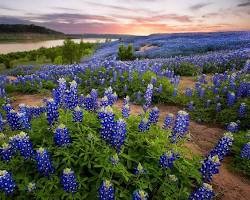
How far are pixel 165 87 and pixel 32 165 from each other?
653 cm

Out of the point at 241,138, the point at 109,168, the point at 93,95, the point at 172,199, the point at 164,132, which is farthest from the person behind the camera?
the point at 241,138

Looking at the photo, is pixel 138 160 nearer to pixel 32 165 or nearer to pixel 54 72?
pixel 32 165

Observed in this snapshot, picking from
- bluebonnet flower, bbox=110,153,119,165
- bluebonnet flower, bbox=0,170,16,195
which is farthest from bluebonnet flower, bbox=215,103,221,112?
bluebonnet flower, bbox=0,170,16,195

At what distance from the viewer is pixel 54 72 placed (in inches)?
520

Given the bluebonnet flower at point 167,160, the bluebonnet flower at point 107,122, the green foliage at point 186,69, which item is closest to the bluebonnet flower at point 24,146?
the bluebonnet flower at point 107,122

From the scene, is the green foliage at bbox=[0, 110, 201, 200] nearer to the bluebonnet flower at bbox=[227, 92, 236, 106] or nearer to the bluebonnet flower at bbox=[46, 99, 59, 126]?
the bluebonnet flower at bbox=[46, 99, 59, 126]

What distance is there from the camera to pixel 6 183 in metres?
3.81

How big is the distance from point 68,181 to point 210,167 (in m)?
1.64

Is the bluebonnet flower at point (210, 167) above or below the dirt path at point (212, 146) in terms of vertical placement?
above

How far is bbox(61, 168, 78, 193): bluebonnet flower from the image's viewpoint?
12.4 ft

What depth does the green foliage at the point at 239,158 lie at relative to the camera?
590 centimetres

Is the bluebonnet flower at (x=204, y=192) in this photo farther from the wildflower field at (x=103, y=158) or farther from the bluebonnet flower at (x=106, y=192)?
the bluebonnet flower at (x=106, y=192)

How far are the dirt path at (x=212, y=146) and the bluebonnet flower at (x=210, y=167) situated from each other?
37.8 inches

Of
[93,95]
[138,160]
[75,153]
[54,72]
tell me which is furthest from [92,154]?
[54,72]
